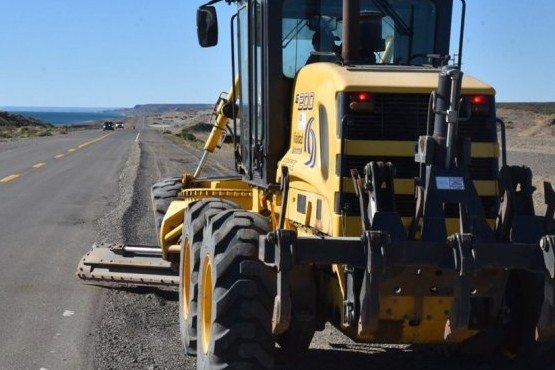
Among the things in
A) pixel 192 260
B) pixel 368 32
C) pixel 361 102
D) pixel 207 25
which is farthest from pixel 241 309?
pixel 207 25

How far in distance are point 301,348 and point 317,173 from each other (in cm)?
140

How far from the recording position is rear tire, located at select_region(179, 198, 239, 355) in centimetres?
605

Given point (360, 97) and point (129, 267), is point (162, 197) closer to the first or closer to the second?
point (129, 267)

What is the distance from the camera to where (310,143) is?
5559mm

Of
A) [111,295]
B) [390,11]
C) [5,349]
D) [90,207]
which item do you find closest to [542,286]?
[390,11]

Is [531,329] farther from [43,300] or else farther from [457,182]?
[43,300]

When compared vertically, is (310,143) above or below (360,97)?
below

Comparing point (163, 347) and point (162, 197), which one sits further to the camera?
point (162, 197)

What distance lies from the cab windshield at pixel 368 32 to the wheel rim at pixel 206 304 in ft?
5.20

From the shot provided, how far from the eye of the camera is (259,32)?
636 centimetres

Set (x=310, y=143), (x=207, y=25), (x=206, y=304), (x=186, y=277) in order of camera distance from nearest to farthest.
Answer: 1. (x=310, y=143)
2. (x=206, y=304)
3. (x=186, y=277)
4. (x=207, y=25)

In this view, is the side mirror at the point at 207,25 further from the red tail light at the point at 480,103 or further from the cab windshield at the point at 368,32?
the red tail light at the point at 480,103

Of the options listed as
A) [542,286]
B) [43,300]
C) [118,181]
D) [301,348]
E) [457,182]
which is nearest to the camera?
[457,182]

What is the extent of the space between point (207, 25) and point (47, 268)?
4.18 m
